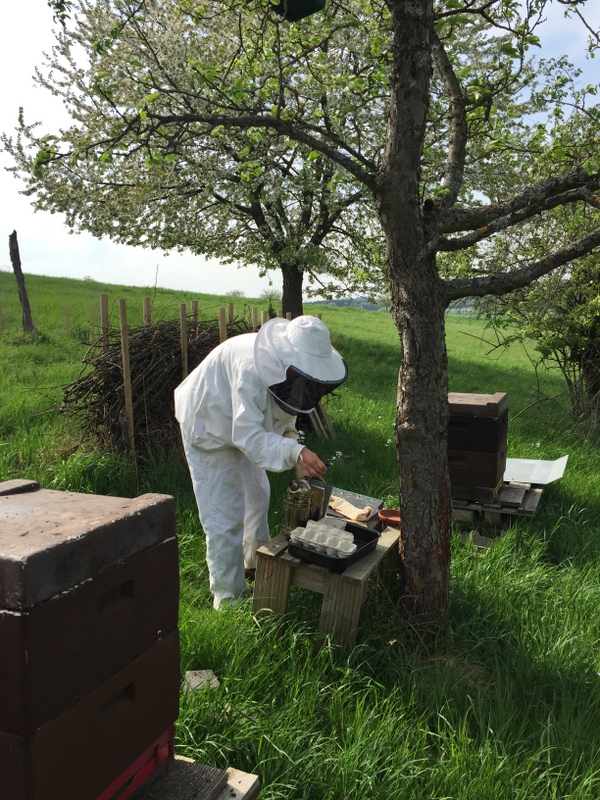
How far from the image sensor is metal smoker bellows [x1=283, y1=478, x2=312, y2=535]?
365cm

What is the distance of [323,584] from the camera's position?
3.36 meters

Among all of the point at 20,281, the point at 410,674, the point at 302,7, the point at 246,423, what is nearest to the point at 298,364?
the point at 246,423

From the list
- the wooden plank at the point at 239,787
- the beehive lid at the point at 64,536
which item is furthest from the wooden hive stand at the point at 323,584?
the beehive lid at the point at 64,536

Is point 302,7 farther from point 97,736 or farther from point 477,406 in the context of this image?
point 97,736

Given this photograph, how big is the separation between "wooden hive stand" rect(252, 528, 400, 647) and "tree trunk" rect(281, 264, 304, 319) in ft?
38.7

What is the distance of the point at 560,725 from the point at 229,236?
13.5 metres

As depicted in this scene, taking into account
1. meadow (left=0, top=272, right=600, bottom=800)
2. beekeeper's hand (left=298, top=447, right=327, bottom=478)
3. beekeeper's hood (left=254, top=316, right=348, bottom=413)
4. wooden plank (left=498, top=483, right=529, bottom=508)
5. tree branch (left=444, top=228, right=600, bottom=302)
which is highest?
tree branch (left=444, top=228, right=600, bottom=302)

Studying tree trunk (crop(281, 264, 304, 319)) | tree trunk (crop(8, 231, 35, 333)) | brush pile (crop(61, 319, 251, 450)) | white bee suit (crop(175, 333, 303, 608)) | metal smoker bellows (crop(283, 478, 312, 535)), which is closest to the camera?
metal smoker bellows (crop(283, 478, 312, 535))

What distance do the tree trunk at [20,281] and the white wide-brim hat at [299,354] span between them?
11463mm

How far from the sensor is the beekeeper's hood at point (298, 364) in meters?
3.39

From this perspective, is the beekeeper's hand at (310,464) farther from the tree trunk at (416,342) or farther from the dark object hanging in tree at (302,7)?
the dark object hanging in tree at (302,7)

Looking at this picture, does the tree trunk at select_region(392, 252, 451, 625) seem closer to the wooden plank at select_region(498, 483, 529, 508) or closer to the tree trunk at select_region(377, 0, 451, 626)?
the tree trunk at select_region(377, 0, 451, 626)

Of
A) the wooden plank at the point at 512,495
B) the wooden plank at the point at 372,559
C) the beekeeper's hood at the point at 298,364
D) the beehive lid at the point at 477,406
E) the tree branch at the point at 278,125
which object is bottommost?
the wooden plank at the point at 512,495

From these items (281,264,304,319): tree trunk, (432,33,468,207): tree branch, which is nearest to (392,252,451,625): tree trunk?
(432,33,468,207): tree branch
